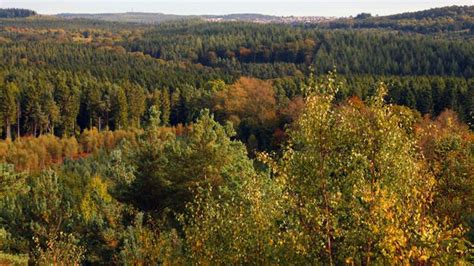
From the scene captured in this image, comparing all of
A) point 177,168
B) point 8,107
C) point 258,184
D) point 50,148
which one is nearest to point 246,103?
point 50,148

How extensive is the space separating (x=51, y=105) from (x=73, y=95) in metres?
5.67

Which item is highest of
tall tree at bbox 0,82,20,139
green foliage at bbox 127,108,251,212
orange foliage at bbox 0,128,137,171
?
green foliage at bbox 127,108,251,212

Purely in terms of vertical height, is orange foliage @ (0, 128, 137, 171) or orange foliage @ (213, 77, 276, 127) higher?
orange foliage @ (213, 77, 276, 127)

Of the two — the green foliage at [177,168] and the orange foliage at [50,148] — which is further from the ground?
the green foliage at [177,168]

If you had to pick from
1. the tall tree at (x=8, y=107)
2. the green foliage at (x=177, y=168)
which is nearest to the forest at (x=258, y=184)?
the green foliage at (x=177, y=168)

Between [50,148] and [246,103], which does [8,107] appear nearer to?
[50,148]

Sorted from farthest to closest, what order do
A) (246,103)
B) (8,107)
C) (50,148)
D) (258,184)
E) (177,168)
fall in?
(246,103) → (8,107) → (50,148) → (177,168) → (258,184)

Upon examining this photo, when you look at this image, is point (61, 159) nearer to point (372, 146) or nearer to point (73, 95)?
point (73, 95)

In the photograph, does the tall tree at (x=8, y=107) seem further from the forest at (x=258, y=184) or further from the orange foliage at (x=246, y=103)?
the orange foliage at (x=246, y=103)

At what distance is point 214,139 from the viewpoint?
3238 cm

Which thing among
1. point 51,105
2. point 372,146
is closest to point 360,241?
point 372,146

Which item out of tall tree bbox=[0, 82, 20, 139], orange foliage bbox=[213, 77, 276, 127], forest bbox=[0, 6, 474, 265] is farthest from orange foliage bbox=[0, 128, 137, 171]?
orange foliage bbox=[213, 77, 276, 127]

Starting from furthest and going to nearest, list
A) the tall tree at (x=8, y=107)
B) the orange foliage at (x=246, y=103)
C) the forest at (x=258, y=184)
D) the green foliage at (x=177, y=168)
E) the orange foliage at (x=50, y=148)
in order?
the tall tree at (x=8, y=107), the orange foliage at (x=246, y=103), the orange foliage at (x=50, y=148), the green foliage at (x=177, y=168), the forest at (x=258, y=184)

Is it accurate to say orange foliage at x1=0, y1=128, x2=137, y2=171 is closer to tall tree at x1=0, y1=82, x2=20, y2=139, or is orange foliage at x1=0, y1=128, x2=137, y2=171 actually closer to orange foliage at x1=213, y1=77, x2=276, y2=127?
tall tree at x1=0, y1=82, x2=20, y2=139
